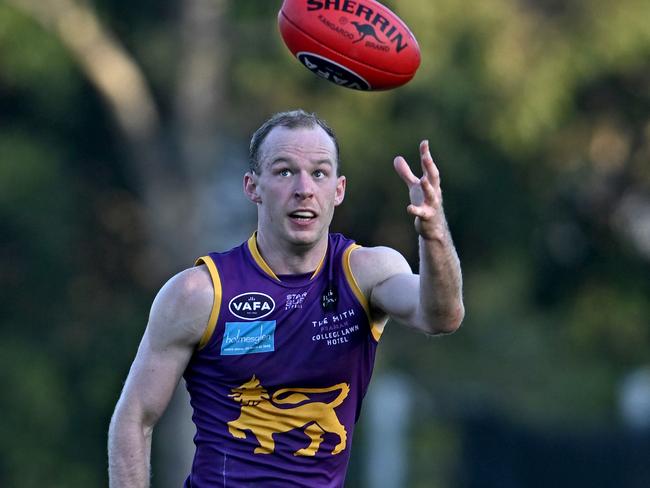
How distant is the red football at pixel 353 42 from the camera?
7.25m

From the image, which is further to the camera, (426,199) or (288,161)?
(288,161)

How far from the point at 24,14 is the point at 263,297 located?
531 inches

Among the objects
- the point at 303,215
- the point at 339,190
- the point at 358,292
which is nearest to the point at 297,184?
the point at 303,215

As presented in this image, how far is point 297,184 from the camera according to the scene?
6605mm

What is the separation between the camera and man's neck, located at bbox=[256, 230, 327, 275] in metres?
6.75

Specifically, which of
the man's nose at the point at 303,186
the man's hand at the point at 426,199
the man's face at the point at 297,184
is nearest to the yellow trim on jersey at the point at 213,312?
the man's face at the point at 297,184

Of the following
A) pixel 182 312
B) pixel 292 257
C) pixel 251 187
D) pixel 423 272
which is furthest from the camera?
pixel 251 187

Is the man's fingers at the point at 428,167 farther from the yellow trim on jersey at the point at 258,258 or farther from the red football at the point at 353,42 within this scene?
the red football at the point at 353,42

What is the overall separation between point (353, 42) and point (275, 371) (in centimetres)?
161

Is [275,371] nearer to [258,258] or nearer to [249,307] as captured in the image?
[249,307]

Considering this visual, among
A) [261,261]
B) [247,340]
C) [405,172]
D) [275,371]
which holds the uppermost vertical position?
[405,172]

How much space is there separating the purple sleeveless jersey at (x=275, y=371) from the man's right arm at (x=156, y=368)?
78 mm

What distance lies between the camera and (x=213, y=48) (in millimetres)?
19625

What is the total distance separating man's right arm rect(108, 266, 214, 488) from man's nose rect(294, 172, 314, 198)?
55cm
